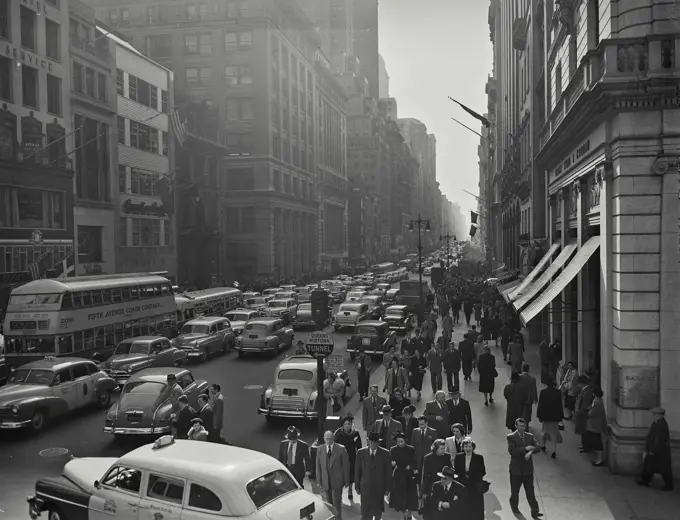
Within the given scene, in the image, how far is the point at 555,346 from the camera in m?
21.5

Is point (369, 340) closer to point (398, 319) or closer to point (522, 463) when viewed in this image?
point (398, 319)

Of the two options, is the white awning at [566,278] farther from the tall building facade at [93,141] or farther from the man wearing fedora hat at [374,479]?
the tall building facade at [93,141]

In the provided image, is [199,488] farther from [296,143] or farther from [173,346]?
[296,143]

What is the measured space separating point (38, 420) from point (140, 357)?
625 cm

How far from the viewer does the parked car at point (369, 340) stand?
27.7m

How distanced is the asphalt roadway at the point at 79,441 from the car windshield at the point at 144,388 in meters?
1.12

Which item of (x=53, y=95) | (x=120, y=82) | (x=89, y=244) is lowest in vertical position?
(x=89, y=244)

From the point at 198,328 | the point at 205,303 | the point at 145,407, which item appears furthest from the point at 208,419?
the point at 205,303

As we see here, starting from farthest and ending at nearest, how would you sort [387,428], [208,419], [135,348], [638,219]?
[135,348], [208,419], [638,219], [387,428]

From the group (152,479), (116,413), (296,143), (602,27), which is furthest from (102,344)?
(296,143)

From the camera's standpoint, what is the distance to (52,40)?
44562 millimetres

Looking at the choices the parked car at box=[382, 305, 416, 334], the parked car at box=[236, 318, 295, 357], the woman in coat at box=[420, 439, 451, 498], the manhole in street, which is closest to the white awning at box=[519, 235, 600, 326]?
the woman in coat at box=[420, 439, 451, 498]

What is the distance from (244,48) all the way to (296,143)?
17.6 meters

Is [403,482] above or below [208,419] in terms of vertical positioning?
below
